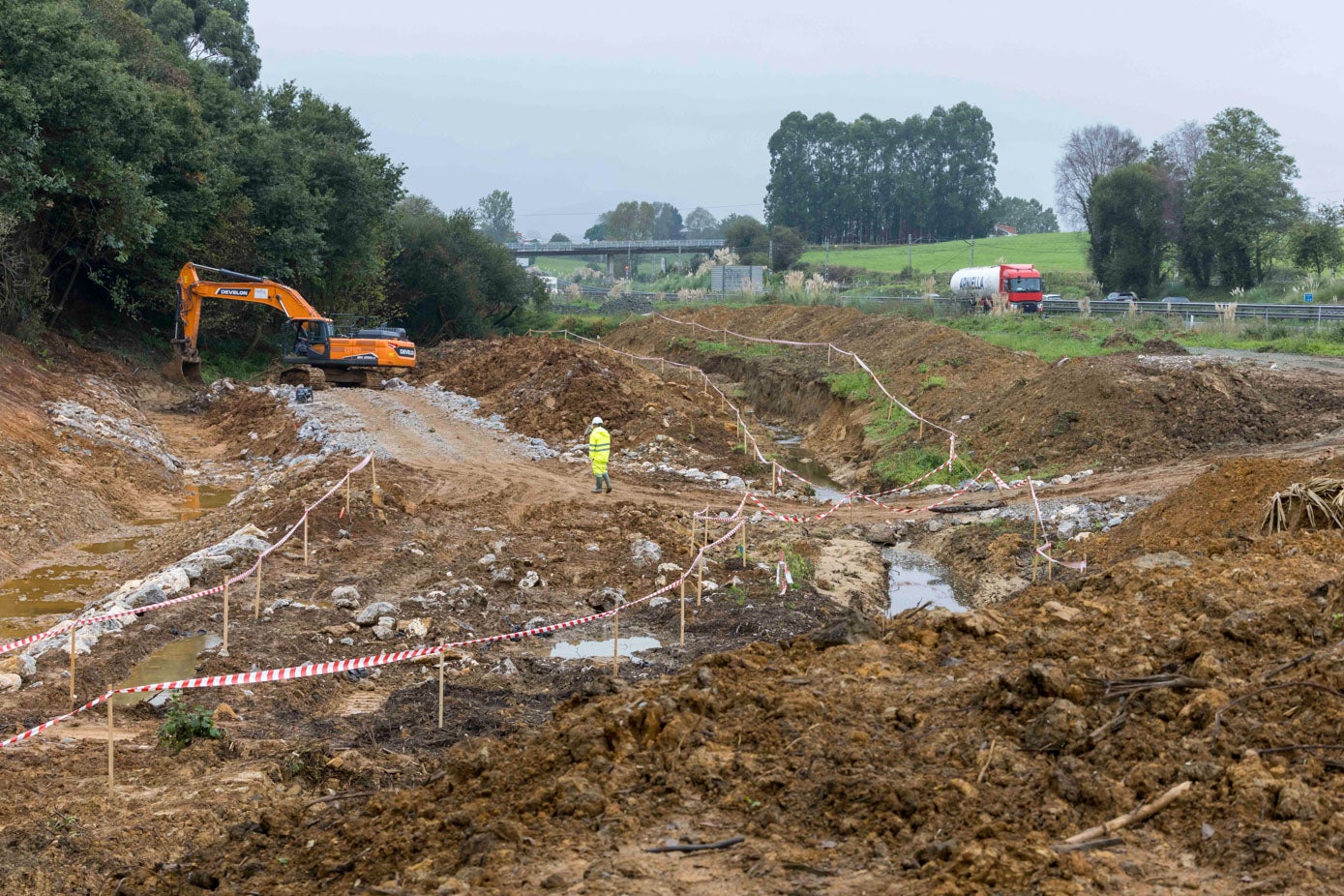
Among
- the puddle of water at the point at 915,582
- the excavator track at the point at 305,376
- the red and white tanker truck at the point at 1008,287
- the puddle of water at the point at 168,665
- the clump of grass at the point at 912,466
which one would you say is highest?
the red and white tanker truck at the point at 1008,287

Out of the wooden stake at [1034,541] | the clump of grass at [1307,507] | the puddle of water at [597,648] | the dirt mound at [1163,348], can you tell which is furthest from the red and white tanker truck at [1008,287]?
the puddle of water at [597,648]

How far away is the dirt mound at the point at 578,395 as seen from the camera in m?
25.2

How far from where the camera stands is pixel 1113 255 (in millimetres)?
58406

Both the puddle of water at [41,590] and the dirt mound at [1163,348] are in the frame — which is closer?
the puddle of water at [41,590]

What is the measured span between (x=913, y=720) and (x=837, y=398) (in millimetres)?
23123

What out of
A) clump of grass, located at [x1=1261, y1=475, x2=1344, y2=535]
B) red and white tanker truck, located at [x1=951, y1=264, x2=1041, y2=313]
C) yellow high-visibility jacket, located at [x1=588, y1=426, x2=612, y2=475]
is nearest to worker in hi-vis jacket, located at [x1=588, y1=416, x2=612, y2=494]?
yellow high-visibility jacket, located at [x1=588, y1=426, x2=612, y2=475]

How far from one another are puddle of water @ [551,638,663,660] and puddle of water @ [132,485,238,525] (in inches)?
380

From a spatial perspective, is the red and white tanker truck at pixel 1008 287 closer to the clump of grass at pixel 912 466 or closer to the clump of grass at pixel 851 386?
the clump of grass at pixel 851 386

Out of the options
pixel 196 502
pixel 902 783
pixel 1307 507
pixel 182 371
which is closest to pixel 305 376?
pixel 182 371

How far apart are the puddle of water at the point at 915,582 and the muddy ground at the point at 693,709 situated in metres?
0.30

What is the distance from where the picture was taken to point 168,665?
416 inches

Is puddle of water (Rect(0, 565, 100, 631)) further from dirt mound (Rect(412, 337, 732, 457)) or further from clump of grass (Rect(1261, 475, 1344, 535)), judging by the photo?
clump of grass (Rect(1261, 475, 1344, 535))

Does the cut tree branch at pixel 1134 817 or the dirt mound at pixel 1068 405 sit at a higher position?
the dirt mound at pixel 1068 405

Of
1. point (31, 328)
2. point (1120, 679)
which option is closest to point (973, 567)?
point (1120, 679)
